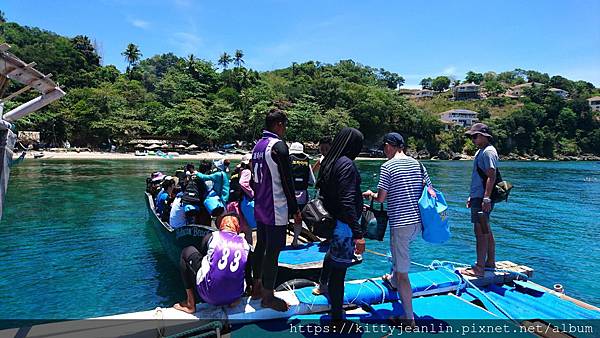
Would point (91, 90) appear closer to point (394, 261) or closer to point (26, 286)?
point (26, 286)

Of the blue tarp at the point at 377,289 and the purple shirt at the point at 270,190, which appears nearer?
the purple shirt at the point at 270,190

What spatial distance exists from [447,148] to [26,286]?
304 ft

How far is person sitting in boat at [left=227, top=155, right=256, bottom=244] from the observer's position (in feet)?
22.0

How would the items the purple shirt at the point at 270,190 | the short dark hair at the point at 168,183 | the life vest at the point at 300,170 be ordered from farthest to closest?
the short dark hair at the point at 168,183 < the life vest at the point at 300,170 < the purple shirt at the point at 270,190

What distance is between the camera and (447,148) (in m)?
91.3

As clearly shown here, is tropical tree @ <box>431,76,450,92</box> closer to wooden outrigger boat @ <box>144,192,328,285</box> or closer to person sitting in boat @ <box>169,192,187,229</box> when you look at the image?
wooden outrigger boat @ <box>144,192,328,285</box>

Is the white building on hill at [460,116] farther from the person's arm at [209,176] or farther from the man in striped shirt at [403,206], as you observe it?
the man in striped shirt at [403,206]

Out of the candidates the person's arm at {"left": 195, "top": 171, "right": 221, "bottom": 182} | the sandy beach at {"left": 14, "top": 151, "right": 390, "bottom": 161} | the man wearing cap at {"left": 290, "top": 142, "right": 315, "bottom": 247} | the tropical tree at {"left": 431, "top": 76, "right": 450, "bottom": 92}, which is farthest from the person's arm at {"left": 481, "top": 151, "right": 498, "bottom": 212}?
the tropical tree at {"left": 431, "top": 76, "right": 450, "bottom": 92}

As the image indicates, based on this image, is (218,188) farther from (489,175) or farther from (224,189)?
(489,175)

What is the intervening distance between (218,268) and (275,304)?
788 millimetres

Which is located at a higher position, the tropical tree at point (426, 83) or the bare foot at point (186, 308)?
the tropical tree at point (426, 83)

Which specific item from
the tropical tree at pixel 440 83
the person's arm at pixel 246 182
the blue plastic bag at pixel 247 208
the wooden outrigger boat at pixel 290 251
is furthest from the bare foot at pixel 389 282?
the tropical tree at pixel 440 83

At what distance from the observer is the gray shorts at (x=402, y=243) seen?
401cm

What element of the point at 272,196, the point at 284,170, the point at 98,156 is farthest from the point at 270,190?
the point at 98,156
